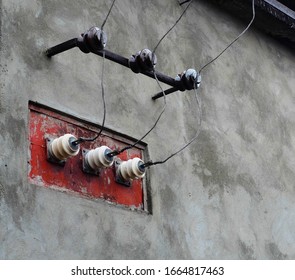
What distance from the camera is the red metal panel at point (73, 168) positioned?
4395 mm

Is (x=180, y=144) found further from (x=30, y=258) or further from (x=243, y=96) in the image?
(x=30, y=258)

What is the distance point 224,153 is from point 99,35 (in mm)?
1795

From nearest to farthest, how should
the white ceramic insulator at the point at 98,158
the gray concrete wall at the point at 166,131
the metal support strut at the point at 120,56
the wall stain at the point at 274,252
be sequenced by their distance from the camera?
the gray concrete wall at the point at 166,131 < the metal support strut at the point at 120,56 < the white ceramic insulator at the point at 98,158 < the wall stain at the point at 274,252

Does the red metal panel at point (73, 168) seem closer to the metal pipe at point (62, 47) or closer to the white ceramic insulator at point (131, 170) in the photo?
the white ceramic insulator at point (131, 170)

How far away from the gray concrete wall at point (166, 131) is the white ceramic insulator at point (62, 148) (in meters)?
0.22

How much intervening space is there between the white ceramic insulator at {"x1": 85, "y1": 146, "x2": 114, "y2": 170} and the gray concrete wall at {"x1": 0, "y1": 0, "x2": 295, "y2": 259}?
0.23 m

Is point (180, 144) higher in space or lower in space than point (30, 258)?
higher

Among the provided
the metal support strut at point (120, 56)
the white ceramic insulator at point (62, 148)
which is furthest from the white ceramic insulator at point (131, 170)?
the metal support strut at point (120, 56)

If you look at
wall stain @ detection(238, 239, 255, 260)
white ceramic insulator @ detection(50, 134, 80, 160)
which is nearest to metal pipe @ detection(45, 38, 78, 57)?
white ceramic insulator @ detection(50, 134, 80, 160)

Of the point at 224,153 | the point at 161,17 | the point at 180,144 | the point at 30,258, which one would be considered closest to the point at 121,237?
the point at 30,258

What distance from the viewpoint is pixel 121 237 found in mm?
4637

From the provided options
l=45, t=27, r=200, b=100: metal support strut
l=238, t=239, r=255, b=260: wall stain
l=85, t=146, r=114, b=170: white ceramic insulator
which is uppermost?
l=45, t=27, r=200, b=100: metal support strut

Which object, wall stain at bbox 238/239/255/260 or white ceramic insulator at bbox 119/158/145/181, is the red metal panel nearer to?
white ceramic insulator at bbox 119/158/145/181

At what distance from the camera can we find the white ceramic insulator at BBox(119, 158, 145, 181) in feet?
15.6
